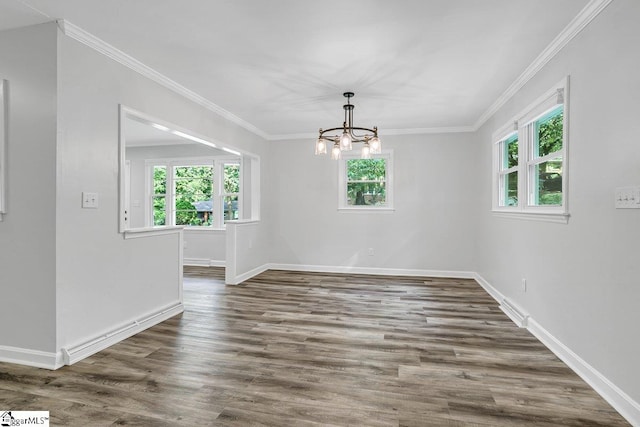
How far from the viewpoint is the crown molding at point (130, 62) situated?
2566 millimetres

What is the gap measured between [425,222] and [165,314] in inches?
167

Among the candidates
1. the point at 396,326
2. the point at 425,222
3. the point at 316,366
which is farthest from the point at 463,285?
the point at 316,366

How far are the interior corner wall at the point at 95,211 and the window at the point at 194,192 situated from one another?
3.57 metres

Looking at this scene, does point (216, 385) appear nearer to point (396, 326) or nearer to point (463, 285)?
point (396, 326)

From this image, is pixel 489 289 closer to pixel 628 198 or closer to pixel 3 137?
pixel 628 198

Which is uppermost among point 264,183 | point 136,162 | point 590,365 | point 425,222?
point 136,162

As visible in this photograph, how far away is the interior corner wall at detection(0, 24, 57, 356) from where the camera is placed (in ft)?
8.16

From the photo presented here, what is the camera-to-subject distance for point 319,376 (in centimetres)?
242

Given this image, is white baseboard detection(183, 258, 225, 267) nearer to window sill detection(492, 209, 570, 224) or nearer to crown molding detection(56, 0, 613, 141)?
crown molding detection(56, 0, 613, 141)

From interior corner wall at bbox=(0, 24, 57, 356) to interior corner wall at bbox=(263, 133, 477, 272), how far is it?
160 inches

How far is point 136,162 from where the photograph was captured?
752cm

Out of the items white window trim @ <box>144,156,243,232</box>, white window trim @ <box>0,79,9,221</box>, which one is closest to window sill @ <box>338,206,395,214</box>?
white window trim @ <box>144,156,243,232</box>

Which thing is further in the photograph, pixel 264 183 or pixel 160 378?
pixel 264 183

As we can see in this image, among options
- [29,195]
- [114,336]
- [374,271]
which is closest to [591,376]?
[114,336]
